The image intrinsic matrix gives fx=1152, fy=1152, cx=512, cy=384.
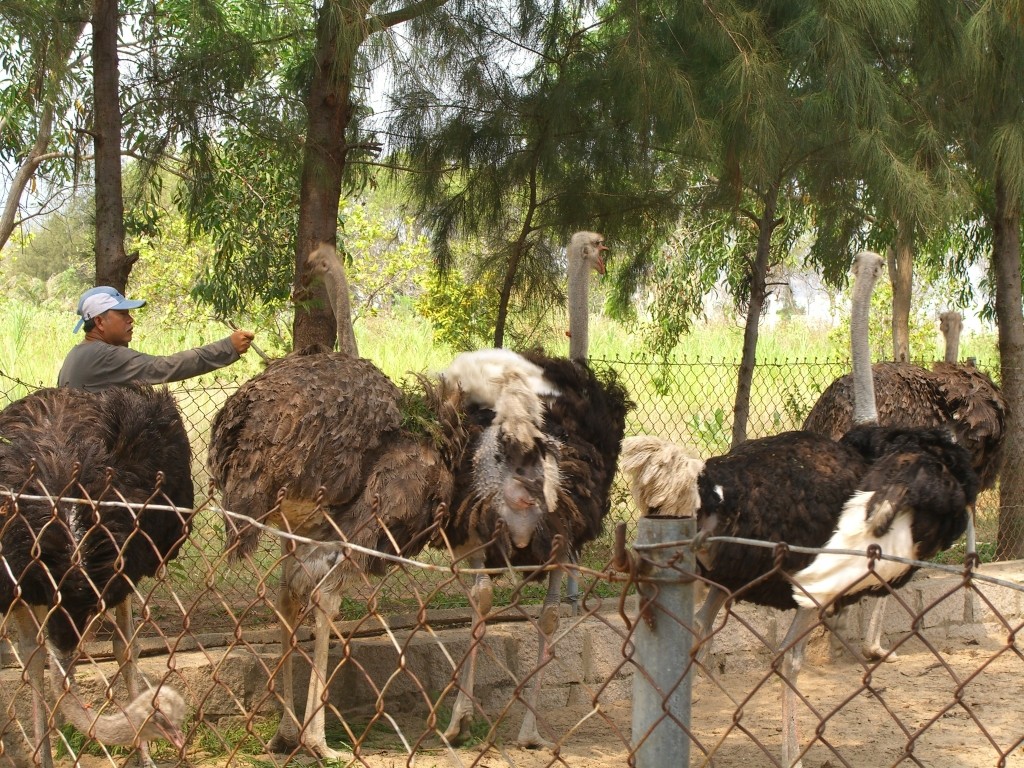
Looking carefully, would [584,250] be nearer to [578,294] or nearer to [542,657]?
[578,294]

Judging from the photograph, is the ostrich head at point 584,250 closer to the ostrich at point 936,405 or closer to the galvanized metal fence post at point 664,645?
the ostrich at point 936,405

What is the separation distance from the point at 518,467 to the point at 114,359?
1700mm

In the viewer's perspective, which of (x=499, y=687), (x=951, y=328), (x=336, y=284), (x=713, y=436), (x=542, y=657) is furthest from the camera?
(x=713, y=436)

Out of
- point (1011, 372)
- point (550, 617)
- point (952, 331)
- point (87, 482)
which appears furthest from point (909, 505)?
point (952, 331)

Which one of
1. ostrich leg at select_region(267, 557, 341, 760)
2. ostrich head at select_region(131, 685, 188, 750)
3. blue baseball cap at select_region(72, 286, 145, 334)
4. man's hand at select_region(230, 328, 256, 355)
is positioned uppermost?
blue baseball cap at select_region(72, 286, 145, 334)

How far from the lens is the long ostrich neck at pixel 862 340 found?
4.88 metres

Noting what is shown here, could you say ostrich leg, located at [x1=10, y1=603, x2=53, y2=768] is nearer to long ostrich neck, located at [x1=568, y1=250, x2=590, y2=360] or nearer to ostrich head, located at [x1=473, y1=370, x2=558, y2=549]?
ostrich head, located at [x1=473, y1=370, x2=558, y2=549]

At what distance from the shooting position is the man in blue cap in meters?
4.50

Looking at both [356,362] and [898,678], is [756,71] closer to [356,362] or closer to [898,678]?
[356,362]

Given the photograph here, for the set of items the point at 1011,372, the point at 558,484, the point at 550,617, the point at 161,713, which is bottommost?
the point at 550,617

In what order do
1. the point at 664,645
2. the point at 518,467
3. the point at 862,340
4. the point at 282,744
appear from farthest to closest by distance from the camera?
the point at 862,340 < the point at 282,744 < the point at 518,467 < the point at 664,645

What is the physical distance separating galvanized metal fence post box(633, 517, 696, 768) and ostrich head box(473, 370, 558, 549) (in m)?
2.42

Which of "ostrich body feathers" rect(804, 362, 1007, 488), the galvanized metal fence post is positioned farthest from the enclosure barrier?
the galvanized metal fence post

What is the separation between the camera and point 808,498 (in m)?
3.91
